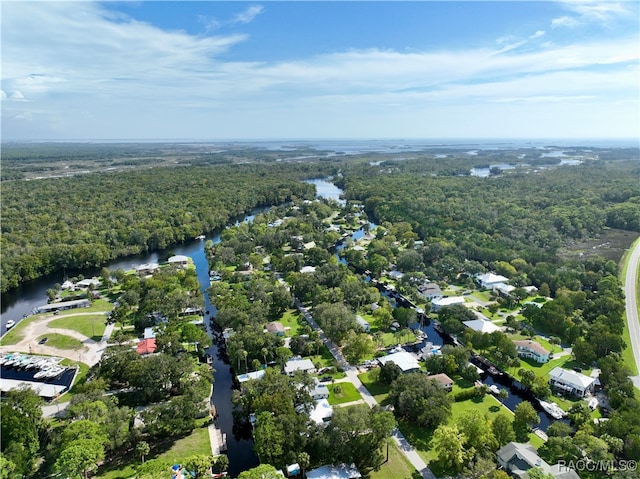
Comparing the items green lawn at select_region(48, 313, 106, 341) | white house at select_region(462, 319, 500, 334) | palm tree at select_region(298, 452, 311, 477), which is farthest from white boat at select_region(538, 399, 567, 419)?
green lawn at select_region(48, 313, 106, 341)

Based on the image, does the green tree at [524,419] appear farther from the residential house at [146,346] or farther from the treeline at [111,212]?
the treeline at [111,212]

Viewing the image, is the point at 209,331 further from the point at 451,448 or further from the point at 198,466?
the point at 451,448

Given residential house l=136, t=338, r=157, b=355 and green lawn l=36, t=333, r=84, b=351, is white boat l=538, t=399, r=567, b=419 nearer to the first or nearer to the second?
residential house l=136, t=338, r=157, b=355

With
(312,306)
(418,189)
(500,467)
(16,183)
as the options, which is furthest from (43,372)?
(16,183)

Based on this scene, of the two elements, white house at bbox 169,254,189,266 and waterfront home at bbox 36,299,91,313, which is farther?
white house at bbox 169,254,189,266

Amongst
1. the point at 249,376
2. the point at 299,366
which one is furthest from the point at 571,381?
the point at 249,376

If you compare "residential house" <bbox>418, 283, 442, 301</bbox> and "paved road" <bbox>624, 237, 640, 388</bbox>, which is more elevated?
"residential house" <bbox>418, 283, 442, 301</bbox>

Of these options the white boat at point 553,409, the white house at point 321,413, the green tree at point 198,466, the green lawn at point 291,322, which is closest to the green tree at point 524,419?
the white boat at point 553,409

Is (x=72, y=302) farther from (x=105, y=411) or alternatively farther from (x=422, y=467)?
(x=422, y=467)
